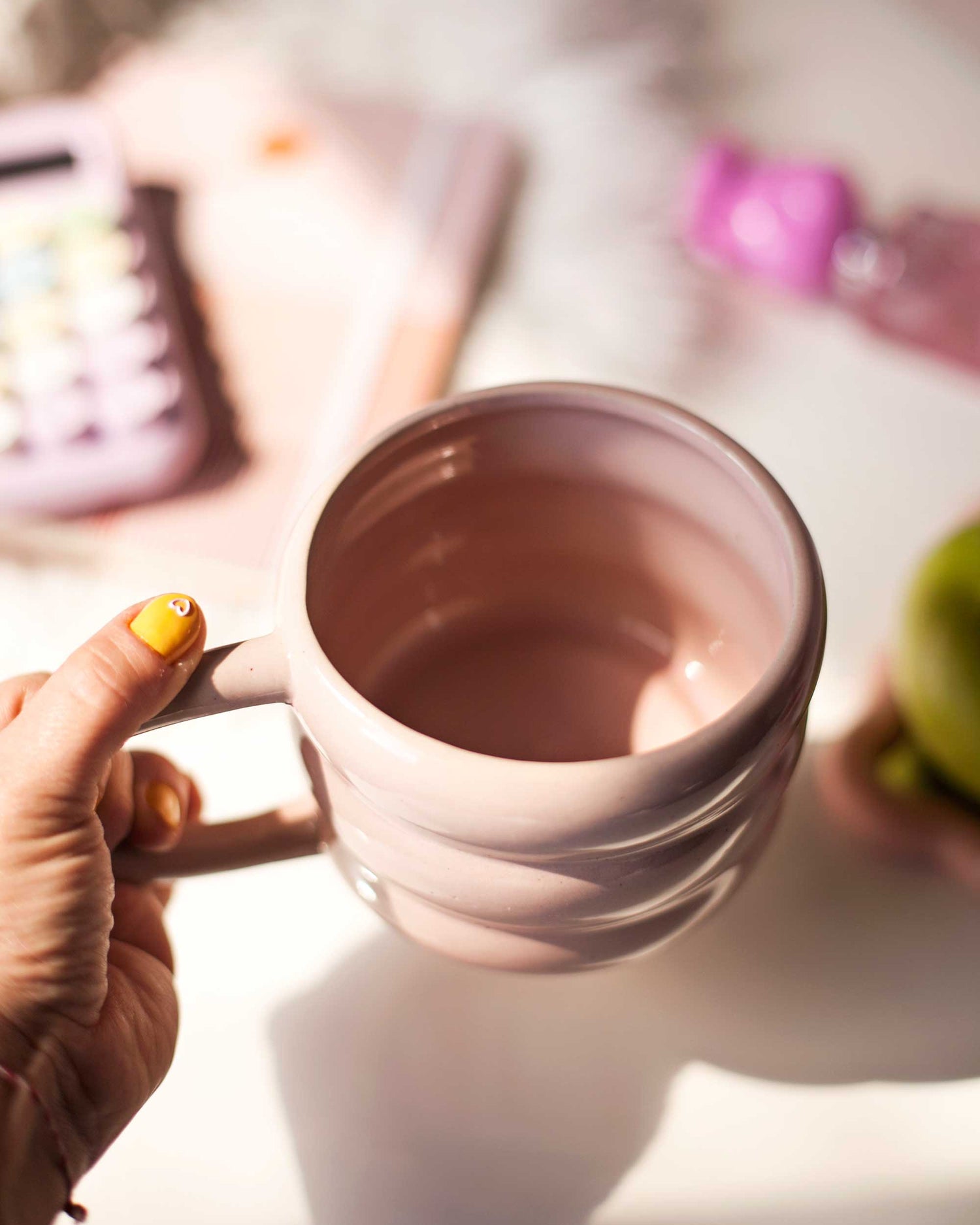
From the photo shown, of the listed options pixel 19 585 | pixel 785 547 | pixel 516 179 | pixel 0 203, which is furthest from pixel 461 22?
pixel 785 547

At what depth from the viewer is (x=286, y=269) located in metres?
0.62

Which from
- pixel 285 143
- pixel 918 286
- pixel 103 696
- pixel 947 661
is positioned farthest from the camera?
pixel 285 143

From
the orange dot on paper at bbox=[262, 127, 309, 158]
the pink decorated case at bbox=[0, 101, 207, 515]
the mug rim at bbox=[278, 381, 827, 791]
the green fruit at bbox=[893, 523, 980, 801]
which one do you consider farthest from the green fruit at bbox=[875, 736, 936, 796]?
the orange dot on paper at bbox=[262, 127, 309, 158]

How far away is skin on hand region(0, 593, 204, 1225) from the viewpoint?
296 millimetres

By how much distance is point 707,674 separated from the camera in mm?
404

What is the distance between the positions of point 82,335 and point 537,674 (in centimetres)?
31

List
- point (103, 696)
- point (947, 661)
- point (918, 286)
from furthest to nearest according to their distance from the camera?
point (918, 286)
point (947, 661)
point (103, 696)

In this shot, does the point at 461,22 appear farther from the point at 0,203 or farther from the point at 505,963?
the point at 505,963

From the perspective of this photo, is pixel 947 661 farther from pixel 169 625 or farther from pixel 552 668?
pixel 169 625

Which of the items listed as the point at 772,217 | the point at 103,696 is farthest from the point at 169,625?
the point at 772,217

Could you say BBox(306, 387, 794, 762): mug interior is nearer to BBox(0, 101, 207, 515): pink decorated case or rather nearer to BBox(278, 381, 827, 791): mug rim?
BBox(278, 381, 827, 791): mug rim

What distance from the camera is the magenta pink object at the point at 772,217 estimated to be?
23.1 inches

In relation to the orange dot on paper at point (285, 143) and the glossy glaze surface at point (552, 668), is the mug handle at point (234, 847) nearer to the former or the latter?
the glossy glaze surface at point (552, 668)

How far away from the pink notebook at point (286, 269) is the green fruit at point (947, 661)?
23cm
